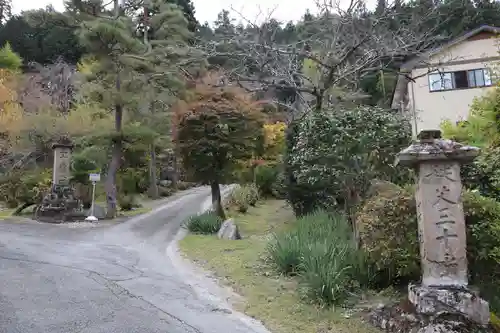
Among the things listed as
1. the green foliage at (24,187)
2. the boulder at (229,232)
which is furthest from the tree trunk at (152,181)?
the boulder at (229,232)

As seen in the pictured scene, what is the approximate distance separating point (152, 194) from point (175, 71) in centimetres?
1206

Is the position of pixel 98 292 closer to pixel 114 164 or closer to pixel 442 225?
pixel 442 225

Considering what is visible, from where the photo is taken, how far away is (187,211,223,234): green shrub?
1265cm

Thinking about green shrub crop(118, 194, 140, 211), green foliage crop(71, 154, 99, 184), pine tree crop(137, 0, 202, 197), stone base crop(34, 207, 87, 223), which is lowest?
stone base crop(34, 207, 87, 223)

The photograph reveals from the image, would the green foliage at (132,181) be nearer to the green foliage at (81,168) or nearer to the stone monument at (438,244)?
the green foliage at (81,168)

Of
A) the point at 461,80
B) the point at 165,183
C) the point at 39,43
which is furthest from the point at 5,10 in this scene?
the point at 461,80

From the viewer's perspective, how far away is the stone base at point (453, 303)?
4.49 metres

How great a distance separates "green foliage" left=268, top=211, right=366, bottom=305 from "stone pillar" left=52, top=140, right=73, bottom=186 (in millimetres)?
11722

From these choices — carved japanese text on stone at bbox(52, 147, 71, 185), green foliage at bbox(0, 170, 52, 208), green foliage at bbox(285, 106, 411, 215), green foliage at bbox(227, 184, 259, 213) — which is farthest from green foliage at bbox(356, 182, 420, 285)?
green foliage at bbox(0, 170, 52, 208)

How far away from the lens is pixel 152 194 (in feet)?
86.8

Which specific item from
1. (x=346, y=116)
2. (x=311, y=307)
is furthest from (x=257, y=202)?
(x=311, y=307)

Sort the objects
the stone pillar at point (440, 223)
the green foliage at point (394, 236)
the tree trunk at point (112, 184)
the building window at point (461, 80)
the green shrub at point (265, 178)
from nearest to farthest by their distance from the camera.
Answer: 1. the stone pillar at point (440, 223)
2. the green foliage at point (394, 236)
3. the tree trunk at point (112, 184)
4. the building window at point (461, 80)
5. the green shrub at point (265, 178)

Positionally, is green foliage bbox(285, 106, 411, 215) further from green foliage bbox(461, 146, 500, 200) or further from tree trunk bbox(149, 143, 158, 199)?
tree trunk bbox(149, 143, 158, 199)

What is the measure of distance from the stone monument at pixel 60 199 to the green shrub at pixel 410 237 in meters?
13.0
